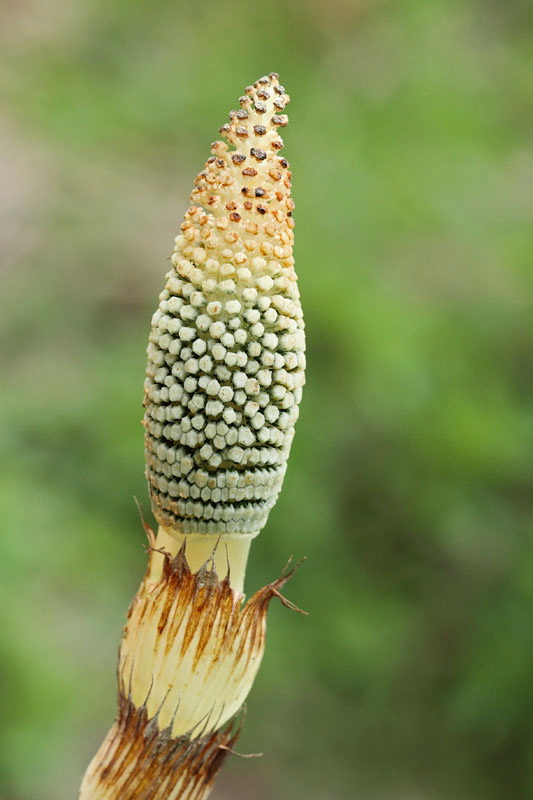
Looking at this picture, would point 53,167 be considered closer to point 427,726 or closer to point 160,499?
point 427,726

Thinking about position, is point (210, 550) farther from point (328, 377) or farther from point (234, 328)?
point (328, 377)

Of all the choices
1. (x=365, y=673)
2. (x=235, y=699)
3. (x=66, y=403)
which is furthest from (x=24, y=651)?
(x=235, y=699)

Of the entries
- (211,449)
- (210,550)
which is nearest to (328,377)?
(210,550)

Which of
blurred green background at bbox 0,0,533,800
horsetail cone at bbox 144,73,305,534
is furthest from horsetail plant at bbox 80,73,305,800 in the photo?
blurred green background at bbox 0,0,533,800

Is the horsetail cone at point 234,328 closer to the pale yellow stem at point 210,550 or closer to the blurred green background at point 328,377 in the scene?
the pale yellow stem at point 210,550

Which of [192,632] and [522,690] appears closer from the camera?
[192,632]

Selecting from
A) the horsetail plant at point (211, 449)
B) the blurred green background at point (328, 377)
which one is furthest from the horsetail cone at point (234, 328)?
the blurred green background at point (328, 377)
